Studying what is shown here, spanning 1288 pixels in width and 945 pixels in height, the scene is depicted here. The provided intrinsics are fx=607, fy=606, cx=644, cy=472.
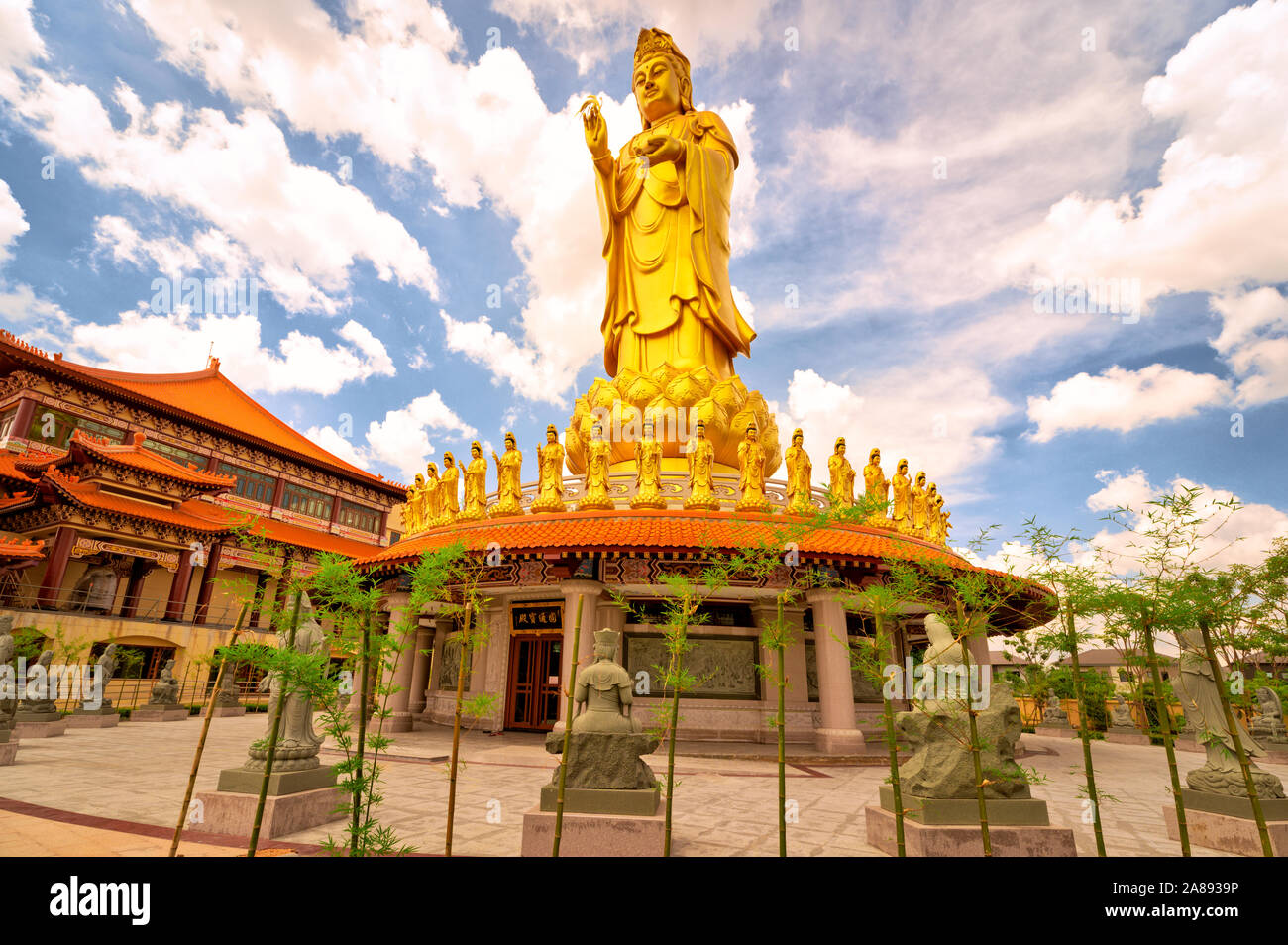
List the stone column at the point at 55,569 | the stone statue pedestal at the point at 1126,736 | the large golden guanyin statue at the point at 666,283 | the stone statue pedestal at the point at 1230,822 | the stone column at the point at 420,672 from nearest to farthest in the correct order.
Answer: the stone statue pedestal at the point at 1230,822, the stone column at the point at 420,672, the large golden guanyin statue at the point at 666,283, the stone statue pedestal at the point at 1126,736, the stone column at the point at 55,569

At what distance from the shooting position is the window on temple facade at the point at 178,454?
3162cm

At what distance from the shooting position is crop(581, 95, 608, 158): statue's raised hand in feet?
61.7

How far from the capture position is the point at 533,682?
15.3 meters

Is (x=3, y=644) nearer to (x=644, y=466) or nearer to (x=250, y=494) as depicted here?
(x=644, y=466)

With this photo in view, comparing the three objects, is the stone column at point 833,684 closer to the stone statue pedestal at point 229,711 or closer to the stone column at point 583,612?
the stone column at point 583,612

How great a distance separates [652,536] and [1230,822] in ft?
28.6

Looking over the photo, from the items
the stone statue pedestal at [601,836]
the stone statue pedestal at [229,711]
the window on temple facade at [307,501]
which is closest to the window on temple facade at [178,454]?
the window on temple facade at [307,501]

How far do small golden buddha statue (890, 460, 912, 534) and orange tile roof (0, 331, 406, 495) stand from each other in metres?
35.0

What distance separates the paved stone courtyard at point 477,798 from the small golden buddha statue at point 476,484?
5.45 m

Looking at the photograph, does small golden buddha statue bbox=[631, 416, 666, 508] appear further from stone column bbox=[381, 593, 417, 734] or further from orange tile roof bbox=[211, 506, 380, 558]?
orange tile roof bbox=[211, 506, 380, 558]
